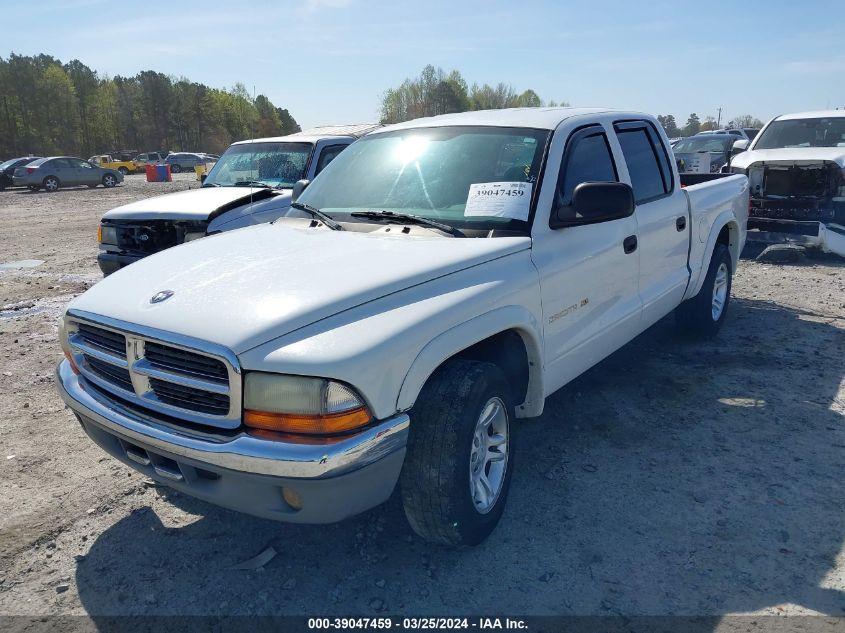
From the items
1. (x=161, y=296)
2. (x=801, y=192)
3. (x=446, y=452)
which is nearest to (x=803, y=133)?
(x=801, y=192)

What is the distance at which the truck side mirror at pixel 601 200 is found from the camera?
326cm

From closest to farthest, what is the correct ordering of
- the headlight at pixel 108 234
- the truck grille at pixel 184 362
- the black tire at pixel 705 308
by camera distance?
the truck grille at pixel 184 362 < the black tire at pixel 705 308 < the headlight at pixel 108 234

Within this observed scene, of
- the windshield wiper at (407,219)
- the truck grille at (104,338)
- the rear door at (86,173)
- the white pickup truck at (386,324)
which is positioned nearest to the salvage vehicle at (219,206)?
the windshield wiper at (407,219)

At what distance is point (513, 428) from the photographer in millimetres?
3160

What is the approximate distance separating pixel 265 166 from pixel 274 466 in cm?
643

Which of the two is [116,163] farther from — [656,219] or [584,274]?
[584,274]

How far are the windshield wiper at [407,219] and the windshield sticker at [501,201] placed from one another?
16 centimetres

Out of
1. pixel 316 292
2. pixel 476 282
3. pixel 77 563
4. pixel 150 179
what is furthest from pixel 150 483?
pixel 150 179

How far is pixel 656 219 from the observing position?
4395 millimetres

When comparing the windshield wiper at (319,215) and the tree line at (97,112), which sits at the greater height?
the tree line at (97,112)

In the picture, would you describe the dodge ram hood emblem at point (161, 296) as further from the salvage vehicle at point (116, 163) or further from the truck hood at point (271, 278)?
the salvage vehicle at point (116, 163)

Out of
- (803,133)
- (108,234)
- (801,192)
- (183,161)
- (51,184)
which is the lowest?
(108,234)

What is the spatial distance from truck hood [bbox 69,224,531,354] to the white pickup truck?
0.03ft

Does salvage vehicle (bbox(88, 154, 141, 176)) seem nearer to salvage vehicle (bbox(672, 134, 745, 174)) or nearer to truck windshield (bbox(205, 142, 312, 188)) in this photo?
salvage vehicle (bbox(672, 134, 745, 174))
